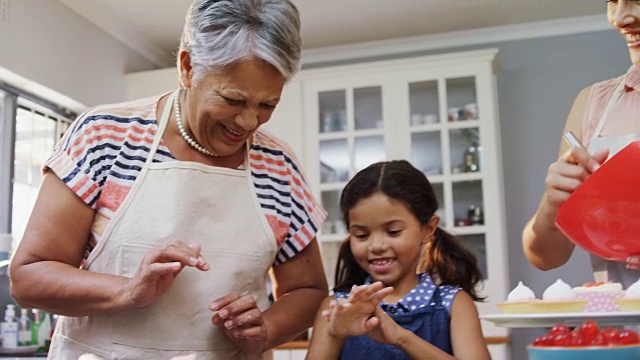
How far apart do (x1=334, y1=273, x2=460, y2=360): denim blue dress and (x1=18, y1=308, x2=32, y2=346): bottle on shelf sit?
196cm

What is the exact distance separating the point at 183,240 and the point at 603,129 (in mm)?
735

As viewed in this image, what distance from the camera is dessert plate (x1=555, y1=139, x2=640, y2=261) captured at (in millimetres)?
929

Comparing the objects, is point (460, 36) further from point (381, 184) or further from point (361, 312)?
point (361, 312)

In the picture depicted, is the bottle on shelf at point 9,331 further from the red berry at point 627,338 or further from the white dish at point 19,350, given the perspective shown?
the red berry at point 627,338

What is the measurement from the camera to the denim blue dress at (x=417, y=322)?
4.11ft

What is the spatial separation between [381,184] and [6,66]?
2083mm

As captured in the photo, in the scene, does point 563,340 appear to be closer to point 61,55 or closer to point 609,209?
point 609,209

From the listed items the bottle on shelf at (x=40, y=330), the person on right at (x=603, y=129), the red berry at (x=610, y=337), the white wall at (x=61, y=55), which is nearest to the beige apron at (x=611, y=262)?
the person on right at (x=603, y=129)

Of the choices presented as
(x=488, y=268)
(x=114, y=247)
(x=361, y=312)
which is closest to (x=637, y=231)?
(x=361, y=312)

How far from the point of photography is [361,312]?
1040 mm

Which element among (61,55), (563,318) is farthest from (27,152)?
(563,318)

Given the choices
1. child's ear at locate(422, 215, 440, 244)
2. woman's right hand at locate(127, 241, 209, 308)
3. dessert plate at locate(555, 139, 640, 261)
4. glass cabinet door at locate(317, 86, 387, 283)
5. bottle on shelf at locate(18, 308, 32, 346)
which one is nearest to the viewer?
dessert plate at locate(555, 139, 640, 261)

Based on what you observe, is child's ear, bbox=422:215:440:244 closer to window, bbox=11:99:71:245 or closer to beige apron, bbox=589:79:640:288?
beige apron, bbox=589:79:640:288

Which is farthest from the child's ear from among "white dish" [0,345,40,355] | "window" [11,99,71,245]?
"window" [11,99,71,245]
